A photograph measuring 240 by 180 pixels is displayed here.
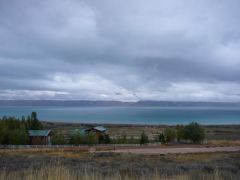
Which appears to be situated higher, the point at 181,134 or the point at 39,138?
the point at 181,134

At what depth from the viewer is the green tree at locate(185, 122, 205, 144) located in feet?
184

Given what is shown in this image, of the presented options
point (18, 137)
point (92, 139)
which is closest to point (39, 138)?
point (18, 137)

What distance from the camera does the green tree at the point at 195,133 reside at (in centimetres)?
5597

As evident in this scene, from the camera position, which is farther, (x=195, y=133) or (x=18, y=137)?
(x=195, y=133)

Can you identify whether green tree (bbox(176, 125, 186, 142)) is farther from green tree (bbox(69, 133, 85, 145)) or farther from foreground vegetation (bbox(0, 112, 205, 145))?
green tree (bbox(69, 133, 85, 145))

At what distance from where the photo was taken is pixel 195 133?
56.4m

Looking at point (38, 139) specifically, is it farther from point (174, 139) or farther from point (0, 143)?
point (174, 139)

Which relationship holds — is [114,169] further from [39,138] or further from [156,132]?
[156,132]

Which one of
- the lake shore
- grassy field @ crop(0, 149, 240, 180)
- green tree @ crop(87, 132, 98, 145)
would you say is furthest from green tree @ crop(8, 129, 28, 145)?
the lake shore

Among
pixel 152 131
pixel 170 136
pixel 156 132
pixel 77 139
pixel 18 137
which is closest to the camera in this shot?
pixel 18 137

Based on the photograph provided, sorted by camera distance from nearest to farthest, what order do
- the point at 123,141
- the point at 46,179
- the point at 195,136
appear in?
the point at 46,179
the point at 123,141
the point at 195,136

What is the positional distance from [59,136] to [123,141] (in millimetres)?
10974

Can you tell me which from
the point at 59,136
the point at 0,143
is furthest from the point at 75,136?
the point at 0,143

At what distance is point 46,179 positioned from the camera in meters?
7.03
